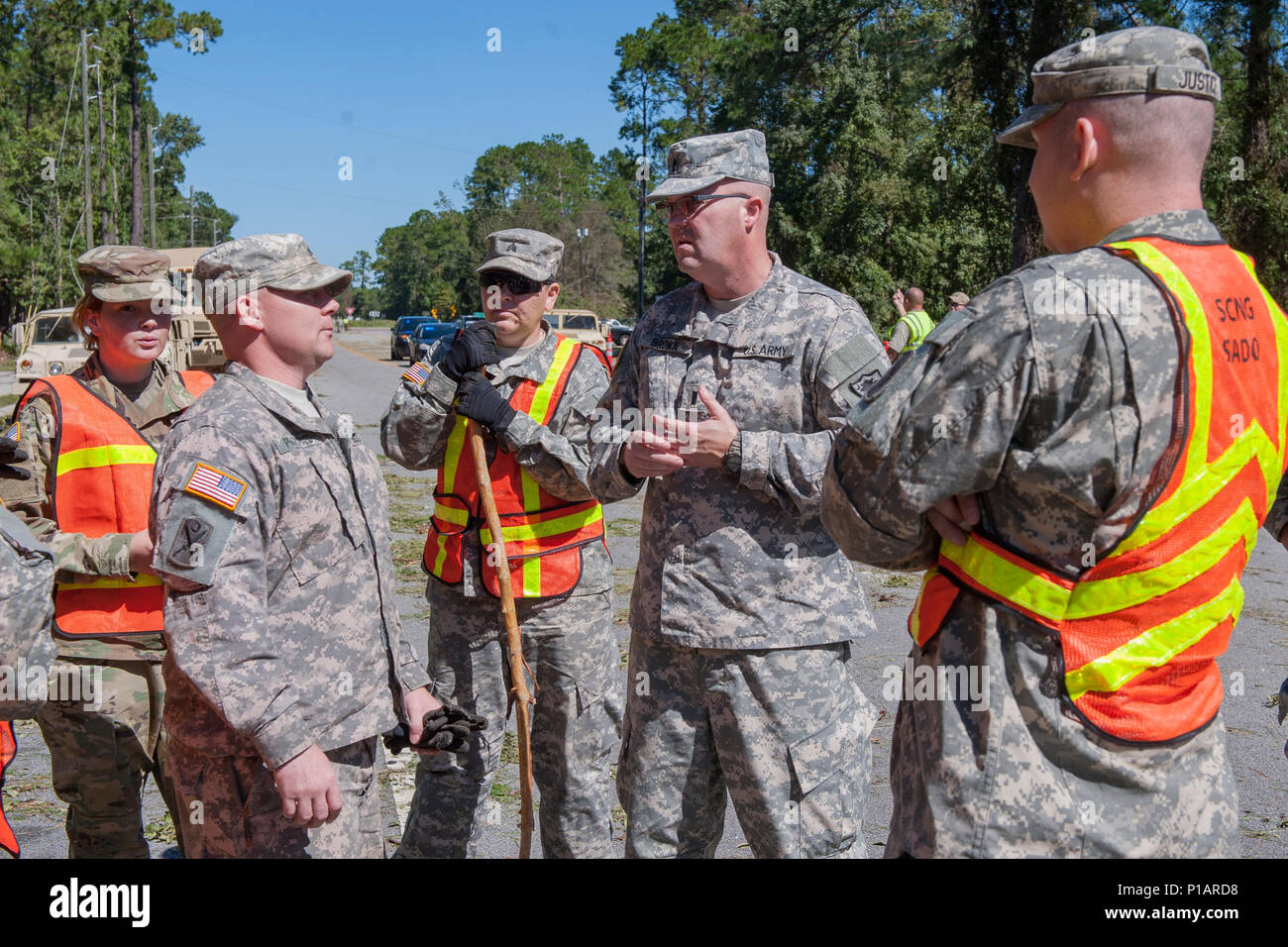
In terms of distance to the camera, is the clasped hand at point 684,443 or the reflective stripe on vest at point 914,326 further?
the reflective stripe on vest at point 914,326

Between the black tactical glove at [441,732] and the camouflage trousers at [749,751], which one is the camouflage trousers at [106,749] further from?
the camouflage trousers at [749,751]

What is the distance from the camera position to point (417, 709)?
3039 millimetres

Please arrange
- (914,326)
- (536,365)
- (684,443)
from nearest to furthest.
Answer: (684,443)
(536,365)
(914,326)

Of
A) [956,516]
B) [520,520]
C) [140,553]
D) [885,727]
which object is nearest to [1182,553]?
[956,516]

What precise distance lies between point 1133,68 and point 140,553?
2.96m

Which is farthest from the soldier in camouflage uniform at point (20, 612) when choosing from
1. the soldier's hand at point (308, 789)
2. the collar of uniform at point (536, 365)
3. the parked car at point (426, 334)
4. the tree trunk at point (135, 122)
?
the tree trunk at point (135, 122)

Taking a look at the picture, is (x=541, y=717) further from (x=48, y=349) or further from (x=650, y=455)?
(x=48, y=349)

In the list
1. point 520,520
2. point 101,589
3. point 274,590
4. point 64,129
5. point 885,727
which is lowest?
point 885,727

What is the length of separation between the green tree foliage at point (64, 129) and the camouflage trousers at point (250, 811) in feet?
108

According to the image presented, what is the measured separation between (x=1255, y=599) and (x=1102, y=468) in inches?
293

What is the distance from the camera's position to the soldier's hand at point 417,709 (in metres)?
3.03

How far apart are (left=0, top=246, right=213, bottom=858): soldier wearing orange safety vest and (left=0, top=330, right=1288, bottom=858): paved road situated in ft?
2.97

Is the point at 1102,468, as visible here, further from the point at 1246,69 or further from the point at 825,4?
the point at 825,4

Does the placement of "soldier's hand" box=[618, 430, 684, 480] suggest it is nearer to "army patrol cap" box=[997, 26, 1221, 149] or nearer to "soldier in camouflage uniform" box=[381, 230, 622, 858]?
"soldier in camouflage uniform" box=[381, 230, 622, 858]
